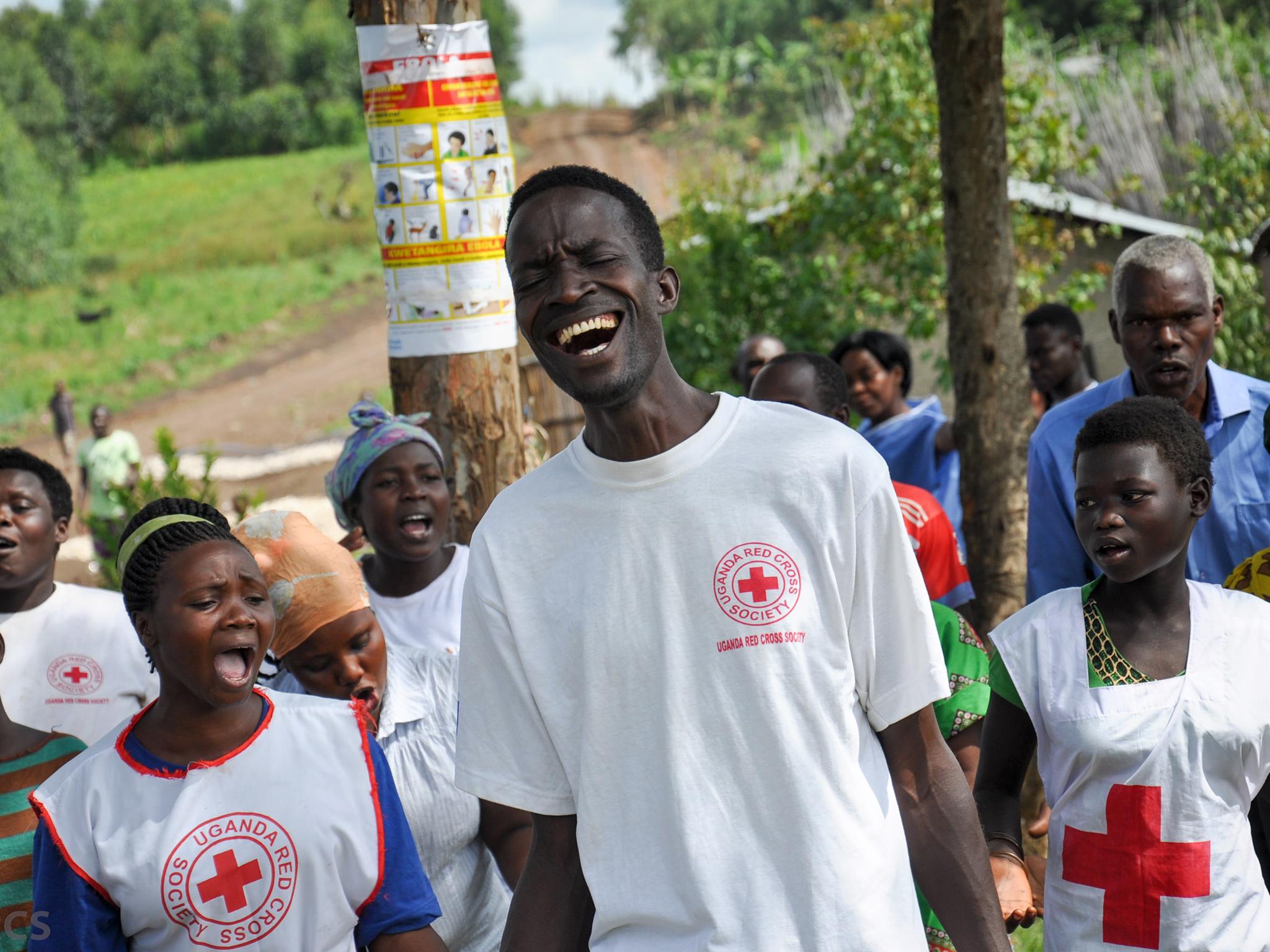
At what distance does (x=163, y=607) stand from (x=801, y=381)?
7.00 feet

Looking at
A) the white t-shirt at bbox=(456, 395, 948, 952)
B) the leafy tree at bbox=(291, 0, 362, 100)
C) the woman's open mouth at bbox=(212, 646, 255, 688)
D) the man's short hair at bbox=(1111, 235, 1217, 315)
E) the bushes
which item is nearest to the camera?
the white t-shirt at bbox=(456, 395, 948, 952)

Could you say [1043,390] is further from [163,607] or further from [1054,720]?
[163,607]

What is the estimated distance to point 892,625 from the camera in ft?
6.59

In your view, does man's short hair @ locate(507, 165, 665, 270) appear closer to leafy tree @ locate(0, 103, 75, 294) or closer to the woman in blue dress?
the woman in blue dress

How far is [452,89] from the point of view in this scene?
13.9ft

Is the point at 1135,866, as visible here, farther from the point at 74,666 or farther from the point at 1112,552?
the point at 74,666

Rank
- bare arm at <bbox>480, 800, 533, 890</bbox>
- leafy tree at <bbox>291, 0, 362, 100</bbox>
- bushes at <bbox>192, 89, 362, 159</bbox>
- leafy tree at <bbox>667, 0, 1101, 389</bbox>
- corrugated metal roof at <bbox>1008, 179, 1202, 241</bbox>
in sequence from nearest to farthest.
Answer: bare arm at <bbox>480, 800, 533, 890</bbox>, leafy tree at <bbox>667, 0, 1101, 389</bbox>, corrugated metal roof at <bbox>1008, 179, 1202, 241</bbox>, bushes at <bbox>192, 89, 362, 159</bbox>, leafy tree at <bbox>291, 0, 362, 100</bbox>

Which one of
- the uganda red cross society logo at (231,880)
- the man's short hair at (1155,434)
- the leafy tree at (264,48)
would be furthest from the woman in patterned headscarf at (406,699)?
the leafy tree at (264,48)

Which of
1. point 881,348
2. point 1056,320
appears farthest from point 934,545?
point 1056,320

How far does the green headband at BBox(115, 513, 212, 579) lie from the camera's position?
105 inches

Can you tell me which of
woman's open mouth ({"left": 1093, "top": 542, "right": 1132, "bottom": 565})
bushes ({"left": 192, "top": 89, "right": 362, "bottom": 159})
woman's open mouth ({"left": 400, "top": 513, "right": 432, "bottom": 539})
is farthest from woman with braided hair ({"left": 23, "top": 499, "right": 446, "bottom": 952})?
bushes ({"left": 192, "top": 89, "right": 362, "bottom": 159})

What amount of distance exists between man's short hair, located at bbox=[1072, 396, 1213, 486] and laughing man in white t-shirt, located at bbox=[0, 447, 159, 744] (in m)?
2.63

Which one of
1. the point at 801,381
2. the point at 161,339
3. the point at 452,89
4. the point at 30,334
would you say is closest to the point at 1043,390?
the point at 801,381

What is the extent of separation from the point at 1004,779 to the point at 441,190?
2.55 meters
